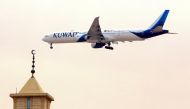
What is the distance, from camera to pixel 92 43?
133500 millimetres

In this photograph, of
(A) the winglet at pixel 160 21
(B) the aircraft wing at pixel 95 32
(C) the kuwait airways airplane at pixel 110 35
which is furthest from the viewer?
(A) the winglet at pixel 160 21

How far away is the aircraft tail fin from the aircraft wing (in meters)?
7.84

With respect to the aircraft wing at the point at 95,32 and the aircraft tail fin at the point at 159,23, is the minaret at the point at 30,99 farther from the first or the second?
the aircraft tail fin at the point at 159,23

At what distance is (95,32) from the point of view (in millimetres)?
133625

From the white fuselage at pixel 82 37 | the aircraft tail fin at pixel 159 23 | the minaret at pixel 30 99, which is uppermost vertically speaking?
the aircraft tail fin at pixel 159 23

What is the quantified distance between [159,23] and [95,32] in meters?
10.6

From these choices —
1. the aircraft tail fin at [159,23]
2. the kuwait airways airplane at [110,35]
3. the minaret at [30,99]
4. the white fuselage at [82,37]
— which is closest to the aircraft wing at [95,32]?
the kuwait airways airplane at [110,35]

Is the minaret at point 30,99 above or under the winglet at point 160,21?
under

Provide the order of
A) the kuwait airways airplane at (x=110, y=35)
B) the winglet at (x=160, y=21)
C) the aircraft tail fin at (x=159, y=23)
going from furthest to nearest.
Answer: the winglet at (x=160, y=21)
the aircraft tail fin at (x=159, y=23)
the kuwait airways airplane at (x=110, y=35)

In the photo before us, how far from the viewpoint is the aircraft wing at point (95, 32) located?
131625 millimetres

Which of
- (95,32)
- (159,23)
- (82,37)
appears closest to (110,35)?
(95,32)

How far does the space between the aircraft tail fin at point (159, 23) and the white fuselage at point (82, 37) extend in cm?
294

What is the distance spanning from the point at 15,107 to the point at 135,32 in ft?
171

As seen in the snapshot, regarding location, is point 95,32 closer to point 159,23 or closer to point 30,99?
point 159,23
